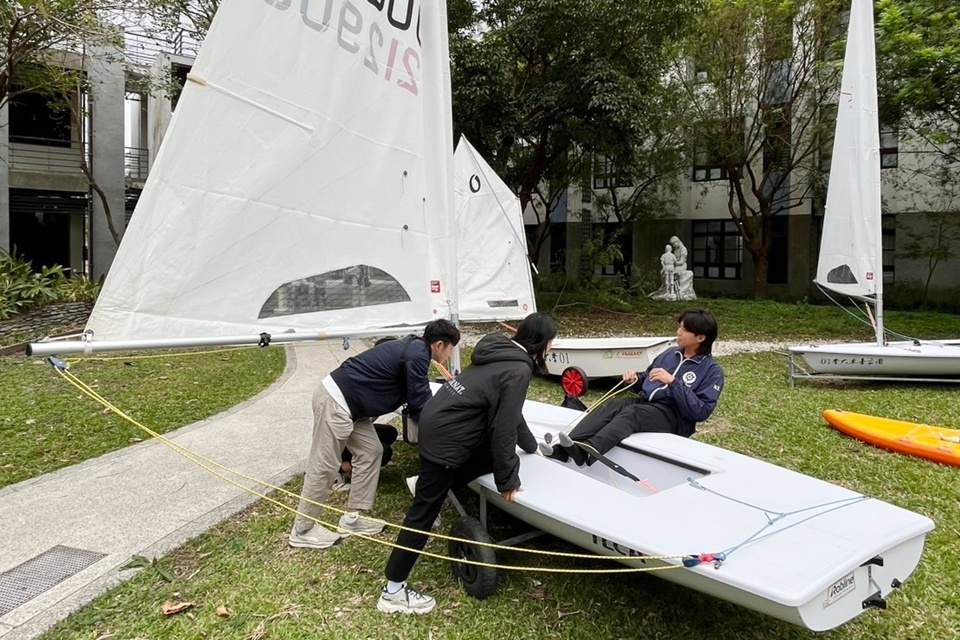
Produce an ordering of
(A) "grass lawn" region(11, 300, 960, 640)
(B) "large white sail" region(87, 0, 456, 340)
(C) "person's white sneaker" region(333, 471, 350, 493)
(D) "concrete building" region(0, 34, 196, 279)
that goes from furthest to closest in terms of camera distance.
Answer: (D) "concrete building" region(0, 34, 196, 279)
(C) "person's white sneaker" region(333, 471, 350, 493)
(B) "large white sail" region(87, 0, 456, 340)
(A) "grass lawn" region(11, 300, 960, 640)

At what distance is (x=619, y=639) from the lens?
2.66 metres

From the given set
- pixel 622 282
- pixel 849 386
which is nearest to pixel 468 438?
pixel 849 386

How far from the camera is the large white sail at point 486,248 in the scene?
781cm

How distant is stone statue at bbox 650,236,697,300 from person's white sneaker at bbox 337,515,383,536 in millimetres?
16496

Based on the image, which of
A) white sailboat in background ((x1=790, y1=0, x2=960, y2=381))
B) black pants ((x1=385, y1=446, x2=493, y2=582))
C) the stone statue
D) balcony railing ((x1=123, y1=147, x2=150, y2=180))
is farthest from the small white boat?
balcony railing ((x1=123, y1=147, x2=150, y2=180))

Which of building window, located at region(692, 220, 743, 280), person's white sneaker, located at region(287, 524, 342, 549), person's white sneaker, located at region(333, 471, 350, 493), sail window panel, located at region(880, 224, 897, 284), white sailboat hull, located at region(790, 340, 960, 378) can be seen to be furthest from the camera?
building window, located at region(692, 220, 743, 280)

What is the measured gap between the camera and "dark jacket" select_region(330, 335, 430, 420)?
332cm

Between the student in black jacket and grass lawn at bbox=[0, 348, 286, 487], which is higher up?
the student in black jacket

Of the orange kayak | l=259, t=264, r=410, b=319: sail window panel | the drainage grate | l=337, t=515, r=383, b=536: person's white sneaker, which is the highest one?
l=259, t=264, r=410, b=319: sail window panel

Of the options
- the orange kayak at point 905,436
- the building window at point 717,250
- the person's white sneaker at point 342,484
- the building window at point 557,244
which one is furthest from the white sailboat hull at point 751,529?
the building window at point 557,244

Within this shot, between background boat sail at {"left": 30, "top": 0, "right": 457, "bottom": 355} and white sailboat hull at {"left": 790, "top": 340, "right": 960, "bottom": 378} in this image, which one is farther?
white sailboat hull at {"left": 790, "top": 340, "right": 960, "bottom": 378}

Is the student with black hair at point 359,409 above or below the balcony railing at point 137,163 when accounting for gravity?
below

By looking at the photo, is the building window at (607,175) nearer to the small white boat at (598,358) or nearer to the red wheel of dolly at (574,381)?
the small white boat at (598,358)

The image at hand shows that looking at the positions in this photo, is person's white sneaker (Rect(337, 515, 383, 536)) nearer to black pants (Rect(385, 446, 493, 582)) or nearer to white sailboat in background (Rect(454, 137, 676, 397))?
black pants (Rect(385, 446, 493, 582))
